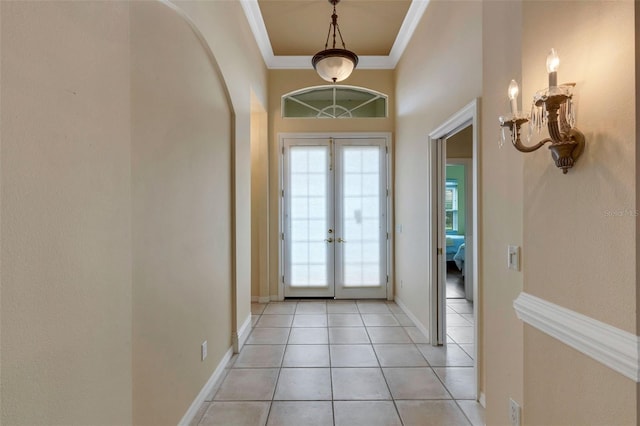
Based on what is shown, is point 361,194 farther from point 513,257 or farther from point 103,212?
point 103,212

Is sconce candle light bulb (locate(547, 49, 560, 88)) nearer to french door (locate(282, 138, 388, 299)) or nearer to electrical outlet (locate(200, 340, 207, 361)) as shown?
electrical outlet (locate(200, 340, 207, 361))

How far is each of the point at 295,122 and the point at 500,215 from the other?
3.64m

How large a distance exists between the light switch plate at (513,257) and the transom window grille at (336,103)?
12.0ft

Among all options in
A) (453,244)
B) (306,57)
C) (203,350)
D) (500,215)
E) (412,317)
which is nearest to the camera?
(500,215)

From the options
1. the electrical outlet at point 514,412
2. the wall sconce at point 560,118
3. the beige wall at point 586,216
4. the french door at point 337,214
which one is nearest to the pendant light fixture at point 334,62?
the french door at point 337,214

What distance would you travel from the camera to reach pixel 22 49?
0.89 meters

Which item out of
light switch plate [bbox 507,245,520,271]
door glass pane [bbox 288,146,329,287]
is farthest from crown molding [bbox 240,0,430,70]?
light switch plate [bbox 507,245,520,271]

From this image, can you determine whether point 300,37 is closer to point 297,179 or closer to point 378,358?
point 297,179

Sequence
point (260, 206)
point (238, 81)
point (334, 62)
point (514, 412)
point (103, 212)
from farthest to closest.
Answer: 1. point (260, 206)
2. point (334, 62)
3. point (238, 81)
4. point (514, 412)
5. point (103, 212)

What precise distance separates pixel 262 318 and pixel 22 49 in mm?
3709

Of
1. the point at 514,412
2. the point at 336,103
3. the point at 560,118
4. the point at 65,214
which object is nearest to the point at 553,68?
the point at 560,118

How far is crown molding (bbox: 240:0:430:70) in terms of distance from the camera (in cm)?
346

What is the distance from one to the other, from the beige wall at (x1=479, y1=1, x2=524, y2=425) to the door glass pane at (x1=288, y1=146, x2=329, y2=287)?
3117mm

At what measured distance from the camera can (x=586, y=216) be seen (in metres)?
1.07
